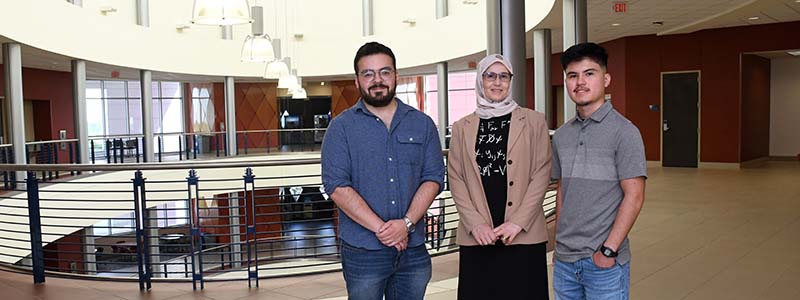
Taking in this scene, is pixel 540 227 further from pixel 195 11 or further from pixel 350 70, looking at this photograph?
pixel 350 70

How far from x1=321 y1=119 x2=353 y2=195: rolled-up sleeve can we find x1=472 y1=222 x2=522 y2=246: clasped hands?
1.48ft

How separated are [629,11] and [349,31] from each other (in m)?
10.8

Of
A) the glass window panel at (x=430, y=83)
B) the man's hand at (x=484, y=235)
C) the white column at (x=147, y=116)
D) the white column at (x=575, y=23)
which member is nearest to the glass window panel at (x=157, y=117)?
the white column at (x=147, y=116)

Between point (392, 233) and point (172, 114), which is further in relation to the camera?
point (172, 114)

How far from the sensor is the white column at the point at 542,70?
973 cm

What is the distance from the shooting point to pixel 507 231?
2125 millimetres

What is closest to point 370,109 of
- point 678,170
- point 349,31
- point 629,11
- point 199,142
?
point 629,11

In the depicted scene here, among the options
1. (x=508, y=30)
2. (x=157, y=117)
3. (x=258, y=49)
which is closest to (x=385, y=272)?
(x=508, y=30)

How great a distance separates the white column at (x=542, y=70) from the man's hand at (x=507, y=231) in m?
7.35

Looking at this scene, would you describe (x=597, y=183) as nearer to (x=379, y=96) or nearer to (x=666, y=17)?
(x=379, y=96)

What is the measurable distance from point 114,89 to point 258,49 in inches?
569

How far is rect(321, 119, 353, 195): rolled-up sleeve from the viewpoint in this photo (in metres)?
2.14

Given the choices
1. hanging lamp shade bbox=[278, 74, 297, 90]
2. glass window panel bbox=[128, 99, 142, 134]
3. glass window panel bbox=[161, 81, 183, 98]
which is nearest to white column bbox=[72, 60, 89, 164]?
hanging lamp shade bbox=[278, 74, 297, 90]

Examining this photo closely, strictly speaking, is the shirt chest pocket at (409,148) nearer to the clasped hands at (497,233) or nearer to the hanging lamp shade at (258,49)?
the clasped hands at (497,233)
